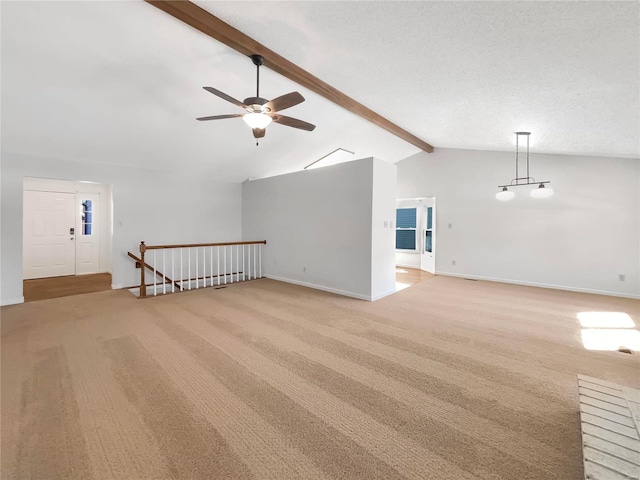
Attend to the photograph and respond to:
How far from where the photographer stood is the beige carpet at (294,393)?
5.00ft

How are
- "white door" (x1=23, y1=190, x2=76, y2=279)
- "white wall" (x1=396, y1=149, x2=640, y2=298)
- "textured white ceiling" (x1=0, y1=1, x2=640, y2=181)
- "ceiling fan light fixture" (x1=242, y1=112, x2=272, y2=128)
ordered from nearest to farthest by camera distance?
1. "textured white ceiling" (x1=0, y1=1, x2=640, y2=181)
2. "ceiling fan light fixture" (x1=242, y1=112, x2=272, y2=128)
3. "white wall" (x1=396, y1=149, x2=640, y2=298)
4. "white door" (x1=23, y1=190, x2=76, y2=279)

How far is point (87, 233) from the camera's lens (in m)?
7.12

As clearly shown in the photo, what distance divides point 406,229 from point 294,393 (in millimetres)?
7392

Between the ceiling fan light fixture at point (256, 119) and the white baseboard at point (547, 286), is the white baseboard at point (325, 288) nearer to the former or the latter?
the ceiling fan light fixture at point (256, 119)

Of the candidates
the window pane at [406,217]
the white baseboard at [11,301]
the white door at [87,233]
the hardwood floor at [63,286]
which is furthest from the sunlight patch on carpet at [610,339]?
the white door at [87,233]

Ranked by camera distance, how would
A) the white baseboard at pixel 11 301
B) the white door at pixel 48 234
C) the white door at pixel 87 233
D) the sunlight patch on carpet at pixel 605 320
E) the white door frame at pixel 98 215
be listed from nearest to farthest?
the sunlight patch on carpet at pixel 605 320
the white baseboard at pixel 11 301
the white door at pixel 48 234
the white door frame at pixel 98 215
the white door at pixel 87 233

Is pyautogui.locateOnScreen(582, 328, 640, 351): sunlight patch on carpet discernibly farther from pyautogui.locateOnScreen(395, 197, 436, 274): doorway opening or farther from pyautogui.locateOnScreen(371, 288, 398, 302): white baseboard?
pyautogui.locateOnScreen(395, 197, 436, 274): doorway opening

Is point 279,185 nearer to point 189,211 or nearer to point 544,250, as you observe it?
point 189,211

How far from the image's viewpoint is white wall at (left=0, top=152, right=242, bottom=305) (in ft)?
14.9

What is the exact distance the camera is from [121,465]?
1493 mm

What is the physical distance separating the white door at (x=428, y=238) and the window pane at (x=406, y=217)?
0.41 metres

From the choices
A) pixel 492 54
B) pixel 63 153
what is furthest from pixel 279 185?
pixel 492 54

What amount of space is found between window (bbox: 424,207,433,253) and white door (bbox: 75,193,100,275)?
29.9 ft

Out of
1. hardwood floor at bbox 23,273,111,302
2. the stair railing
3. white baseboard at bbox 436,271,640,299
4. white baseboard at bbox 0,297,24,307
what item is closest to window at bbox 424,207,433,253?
white baseboard at bbox 436,271,640,299
